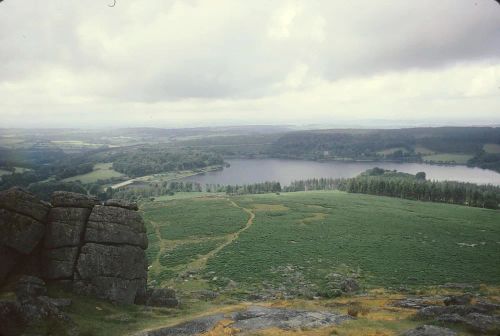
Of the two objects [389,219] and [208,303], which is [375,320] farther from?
[389,219]

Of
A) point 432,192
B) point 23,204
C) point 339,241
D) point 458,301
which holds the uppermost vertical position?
point 23,204

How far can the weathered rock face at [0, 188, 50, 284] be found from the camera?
2558 cm

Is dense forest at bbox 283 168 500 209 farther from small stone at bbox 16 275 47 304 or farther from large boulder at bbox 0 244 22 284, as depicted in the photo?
large boulder at bbox 0 244 22 284

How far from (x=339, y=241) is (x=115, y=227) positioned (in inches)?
1633

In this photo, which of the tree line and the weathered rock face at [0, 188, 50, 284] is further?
the tree line

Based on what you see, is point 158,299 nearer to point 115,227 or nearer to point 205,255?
point 115,227

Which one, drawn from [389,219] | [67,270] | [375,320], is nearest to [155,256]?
[67,270]

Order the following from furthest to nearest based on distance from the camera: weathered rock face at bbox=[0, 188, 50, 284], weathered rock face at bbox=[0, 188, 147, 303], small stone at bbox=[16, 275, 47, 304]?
weathered rock face at bbox=[0, 188, 147, 303], weathered rock face at bbox=[0, 188, 50, 284], small stone at bbox=[16, 275, 47, 304]

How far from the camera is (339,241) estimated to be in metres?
60.9

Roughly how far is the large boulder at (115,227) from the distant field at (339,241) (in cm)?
1574

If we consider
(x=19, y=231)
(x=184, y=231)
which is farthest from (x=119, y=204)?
(x=184, y=231)

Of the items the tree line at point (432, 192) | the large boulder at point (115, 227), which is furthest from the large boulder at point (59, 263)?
the tree line at point (432, 192)

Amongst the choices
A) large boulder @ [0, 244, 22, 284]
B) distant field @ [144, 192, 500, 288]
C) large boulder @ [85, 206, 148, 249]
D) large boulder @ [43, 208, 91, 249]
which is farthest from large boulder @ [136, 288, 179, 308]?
distant field @ [144, 192, 500, 288]

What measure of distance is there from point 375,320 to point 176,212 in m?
72.7
